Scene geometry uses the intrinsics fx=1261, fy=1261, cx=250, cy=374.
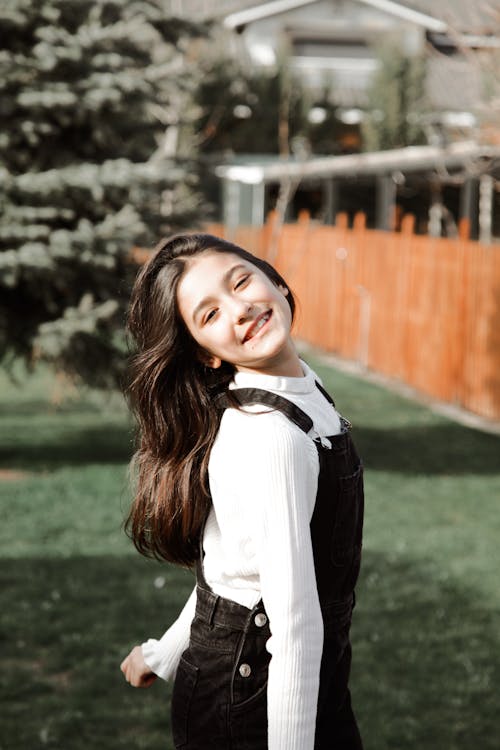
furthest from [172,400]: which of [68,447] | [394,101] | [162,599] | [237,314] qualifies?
[394,101]

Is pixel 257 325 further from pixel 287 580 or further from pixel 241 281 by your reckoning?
pixel 287 580

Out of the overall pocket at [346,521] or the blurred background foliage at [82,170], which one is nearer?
the overall pocket at [346,521]

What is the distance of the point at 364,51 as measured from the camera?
122 ft

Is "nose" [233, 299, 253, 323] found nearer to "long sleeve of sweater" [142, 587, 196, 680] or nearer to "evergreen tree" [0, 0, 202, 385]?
"long sleeve of sweater" [142, 587, 196, 680]

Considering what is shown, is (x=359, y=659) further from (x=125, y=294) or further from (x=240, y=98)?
(x=240, y=98)

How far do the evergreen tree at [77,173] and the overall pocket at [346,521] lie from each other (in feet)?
23.1

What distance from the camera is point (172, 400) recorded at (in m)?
2.43

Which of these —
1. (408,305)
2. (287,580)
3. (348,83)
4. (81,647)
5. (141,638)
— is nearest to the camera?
(287,580)

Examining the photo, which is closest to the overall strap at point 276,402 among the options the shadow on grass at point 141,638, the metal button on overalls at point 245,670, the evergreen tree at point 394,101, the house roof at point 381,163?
the metal button on overalls at point 245,670

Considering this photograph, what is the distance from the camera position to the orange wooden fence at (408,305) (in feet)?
41.6

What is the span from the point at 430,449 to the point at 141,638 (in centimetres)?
573

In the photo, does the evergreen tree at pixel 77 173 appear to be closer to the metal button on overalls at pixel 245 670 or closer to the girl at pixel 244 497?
the girl at pixel 244 497

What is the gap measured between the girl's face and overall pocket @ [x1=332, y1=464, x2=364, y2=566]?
0.24 metres

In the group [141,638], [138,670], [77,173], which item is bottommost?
[141,638]
